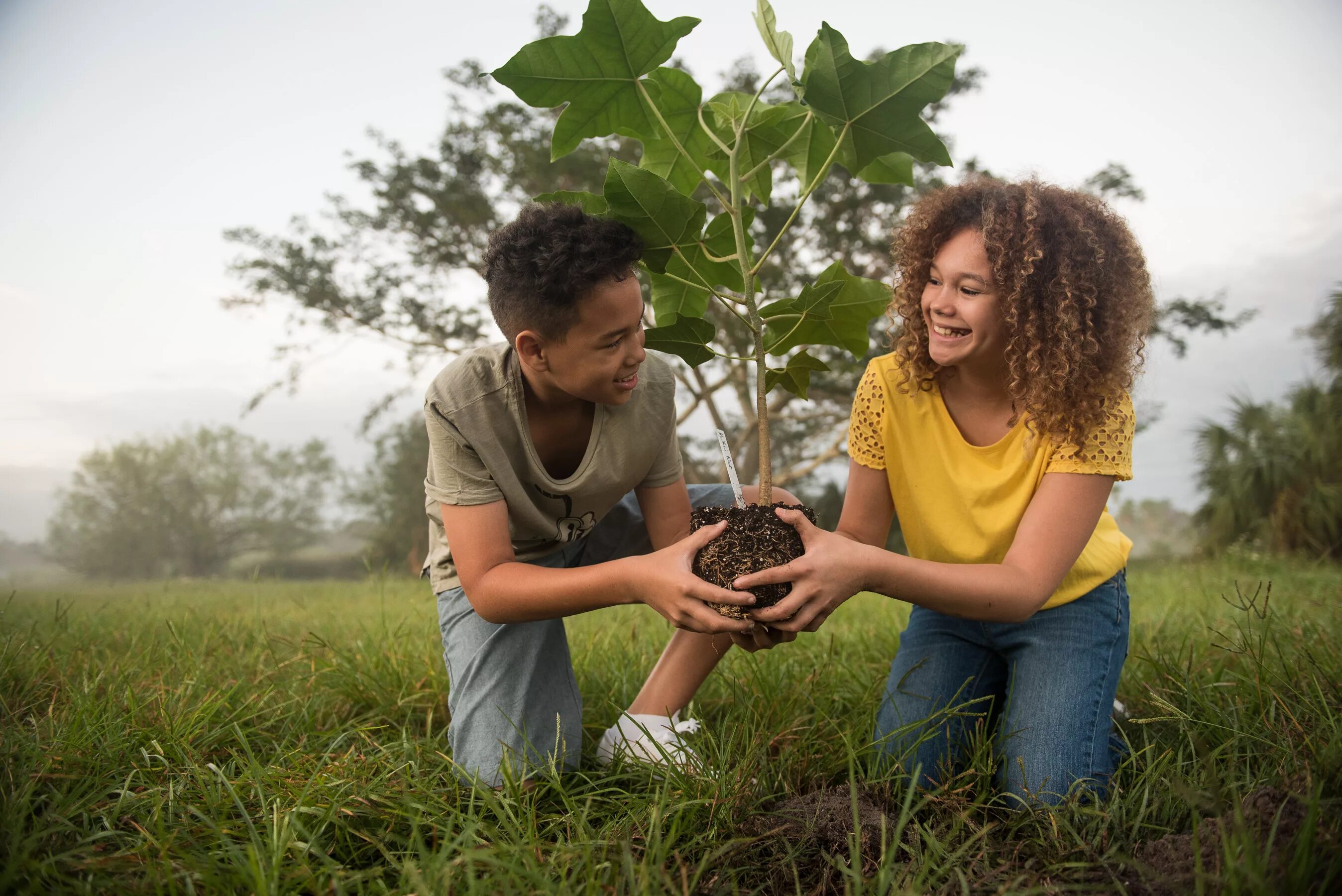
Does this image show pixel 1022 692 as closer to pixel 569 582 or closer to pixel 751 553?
pixel 751 553

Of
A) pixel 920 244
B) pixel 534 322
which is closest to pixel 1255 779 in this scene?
pixel 920 244

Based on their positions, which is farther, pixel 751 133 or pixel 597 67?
pixel 751 133

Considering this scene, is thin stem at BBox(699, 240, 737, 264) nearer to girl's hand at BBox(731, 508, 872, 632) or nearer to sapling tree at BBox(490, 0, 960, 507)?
sapling tree at BBox(490, 0, 960, 507)

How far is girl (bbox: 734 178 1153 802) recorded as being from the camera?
1715mm

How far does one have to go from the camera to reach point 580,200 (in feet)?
5.76

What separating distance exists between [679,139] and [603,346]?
54cm

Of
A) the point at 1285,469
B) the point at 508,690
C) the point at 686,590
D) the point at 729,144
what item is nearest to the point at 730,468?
the point at 686,590

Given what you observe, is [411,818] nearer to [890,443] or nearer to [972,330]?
[890,443]

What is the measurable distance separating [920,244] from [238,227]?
10.7 m

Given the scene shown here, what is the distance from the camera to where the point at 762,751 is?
169 cm

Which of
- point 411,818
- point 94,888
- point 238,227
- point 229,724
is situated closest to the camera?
point 94,888

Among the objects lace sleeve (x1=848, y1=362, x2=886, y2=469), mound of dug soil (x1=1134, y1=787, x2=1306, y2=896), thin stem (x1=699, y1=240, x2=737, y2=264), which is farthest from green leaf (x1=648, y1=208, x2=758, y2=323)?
mound of dug soil (x1=1134, y1=787, x2=1306, y2=896)

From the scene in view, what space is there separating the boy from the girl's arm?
0.12 metres

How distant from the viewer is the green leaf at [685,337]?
1.83 m
